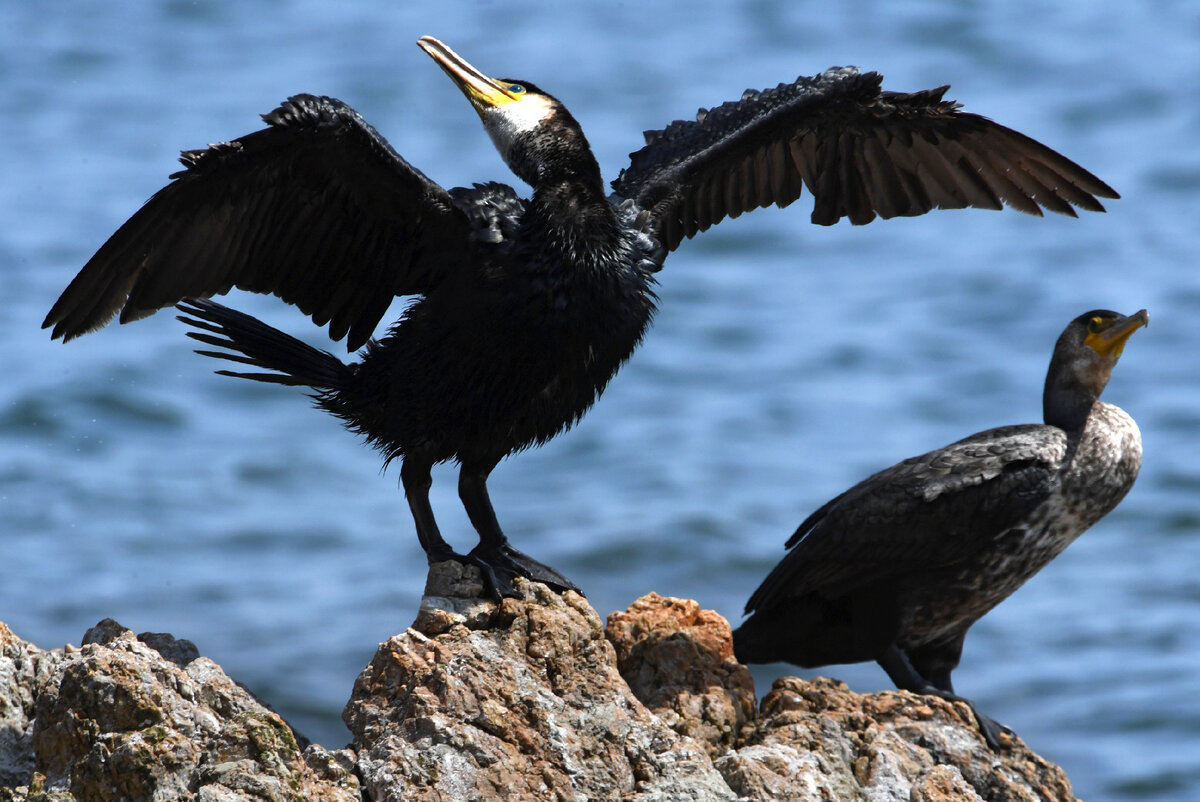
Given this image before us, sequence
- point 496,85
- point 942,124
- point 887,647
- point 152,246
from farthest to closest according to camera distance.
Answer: point 942,124 < point 887,647 < point 496,85 < point 152,246

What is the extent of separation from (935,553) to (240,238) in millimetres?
3164

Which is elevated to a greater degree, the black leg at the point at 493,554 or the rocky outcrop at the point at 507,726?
the black leg at the point at 493,554

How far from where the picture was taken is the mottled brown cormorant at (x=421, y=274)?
543 centimetres

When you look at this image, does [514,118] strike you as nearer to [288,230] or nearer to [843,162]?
[288,230]

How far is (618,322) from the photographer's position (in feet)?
18.4

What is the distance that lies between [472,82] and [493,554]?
6.06ft

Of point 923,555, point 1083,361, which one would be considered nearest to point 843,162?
point 1083,361

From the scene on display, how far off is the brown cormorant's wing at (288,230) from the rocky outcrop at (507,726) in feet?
4.02

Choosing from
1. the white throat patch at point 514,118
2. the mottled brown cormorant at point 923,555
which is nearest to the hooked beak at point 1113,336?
the mottled brown cormorant at point 923,555

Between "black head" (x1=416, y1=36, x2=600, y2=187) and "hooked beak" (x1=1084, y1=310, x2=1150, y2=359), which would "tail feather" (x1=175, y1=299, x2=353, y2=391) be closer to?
"black head" (x1=416, y1=36, x2=600, y2=187)

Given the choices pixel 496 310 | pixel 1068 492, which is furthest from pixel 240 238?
pixel 1068 492

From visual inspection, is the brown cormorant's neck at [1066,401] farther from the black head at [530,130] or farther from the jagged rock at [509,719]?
the jagged rock at [509,719]

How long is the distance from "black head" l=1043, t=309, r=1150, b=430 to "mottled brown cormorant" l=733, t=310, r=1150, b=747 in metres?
0.44

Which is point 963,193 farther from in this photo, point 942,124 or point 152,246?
point 152,246
